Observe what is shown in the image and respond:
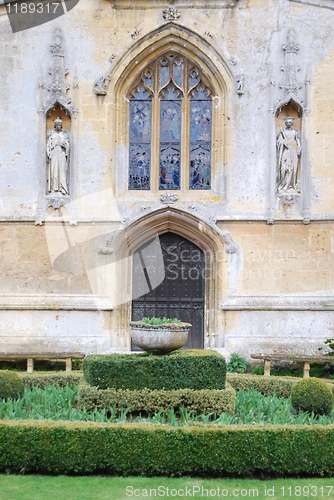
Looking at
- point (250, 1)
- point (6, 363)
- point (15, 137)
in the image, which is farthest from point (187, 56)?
point (6, 363)

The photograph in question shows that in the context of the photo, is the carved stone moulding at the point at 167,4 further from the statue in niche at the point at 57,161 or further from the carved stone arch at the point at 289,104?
the statue in niche at the point at 57,161

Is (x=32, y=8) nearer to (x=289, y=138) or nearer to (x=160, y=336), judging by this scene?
(x=289, y=138)

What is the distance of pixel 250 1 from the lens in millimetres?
14836

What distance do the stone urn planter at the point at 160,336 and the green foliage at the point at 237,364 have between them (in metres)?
4.97

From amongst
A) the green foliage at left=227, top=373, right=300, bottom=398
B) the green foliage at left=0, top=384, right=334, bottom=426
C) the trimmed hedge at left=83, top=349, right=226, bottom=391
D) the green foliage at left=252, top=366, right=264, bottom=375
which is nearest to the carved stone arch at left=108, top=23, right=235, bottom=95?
the green foliage at left=252, top=366, right=264, bottom=375

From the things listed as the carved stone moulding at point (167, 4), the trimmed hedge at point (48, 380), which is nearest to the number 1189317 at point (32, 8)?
the carved stone moulding at point (167, 4)

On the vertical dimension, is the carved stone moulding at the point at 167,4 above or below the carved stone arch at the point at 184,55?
above

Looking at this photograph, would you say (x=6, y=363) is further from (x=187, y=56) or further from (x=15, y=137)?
Answer: (x=187, y=56)

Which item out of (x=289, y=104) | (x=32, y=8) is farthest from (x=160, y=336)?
(x=32, y=8)

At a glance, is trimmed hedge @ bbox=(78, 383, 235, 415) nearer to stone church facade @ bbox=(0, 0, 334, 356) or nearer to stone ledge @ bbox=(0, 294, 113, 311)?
stone church facade @ bbox=(0, 0, 334, 356)

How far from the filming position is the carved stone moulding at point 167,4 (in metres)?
14.9

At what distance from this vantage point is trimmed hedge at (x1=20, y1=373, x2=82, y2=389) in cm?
1142

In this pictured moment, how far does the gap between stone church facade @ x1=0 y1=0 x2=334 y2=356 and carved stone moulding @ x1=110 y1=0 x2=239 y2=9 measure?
3 cm

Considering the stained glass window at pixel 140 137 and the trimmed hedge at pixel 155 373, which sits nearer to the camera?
the trimmed hedge at pixel 155 373
